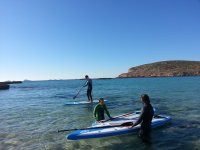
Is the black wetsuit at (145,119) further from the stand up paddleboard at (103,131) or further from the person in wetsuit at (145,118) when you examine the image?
the stand up paddleboard at (103,131)

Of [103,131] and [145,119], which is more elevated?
[145,119]

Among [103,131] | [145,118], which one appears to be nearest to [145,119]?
[145,118]

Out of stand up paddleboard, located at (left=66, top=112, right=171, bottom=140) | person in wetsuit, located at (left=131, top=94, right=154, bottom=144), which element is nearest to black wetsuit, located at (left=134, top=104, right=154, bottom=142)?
person in wetsuit, located at (left=131, top=94, right=154, bottom=144)

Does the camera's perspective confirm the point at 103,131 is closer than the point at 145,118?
No

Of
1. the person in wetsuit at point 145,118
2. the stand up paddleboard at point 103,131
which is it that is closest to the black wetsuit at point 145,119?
the person in wetsuit at point 145,118

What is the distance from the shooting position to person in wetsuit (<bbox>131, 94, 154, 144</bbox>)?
31.8 feet

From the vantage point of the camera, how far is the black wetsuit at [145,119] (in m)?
9.74

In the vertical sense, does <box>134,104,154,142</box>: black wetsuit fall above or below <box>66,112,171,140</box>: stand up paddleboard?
above

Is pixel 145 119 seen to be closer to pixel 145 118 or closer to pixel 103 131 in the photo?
pixel 145 118

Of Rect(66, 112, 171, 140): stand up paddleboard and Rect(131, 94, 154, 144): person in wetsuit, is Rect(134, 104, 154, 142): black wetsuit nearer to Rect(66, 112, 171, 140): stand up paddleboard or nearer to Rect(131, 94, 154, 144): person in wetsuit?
Rect(131, 94, 154, 144): person in wetsuit

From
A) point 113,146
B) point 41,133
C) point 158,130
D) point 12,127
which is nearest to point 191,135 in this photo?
point 158,130

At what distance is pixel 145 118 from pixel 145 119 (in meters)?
0.04

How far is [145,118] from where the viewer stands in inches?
390

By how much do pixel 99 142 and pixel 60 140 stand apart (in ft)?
6.46
